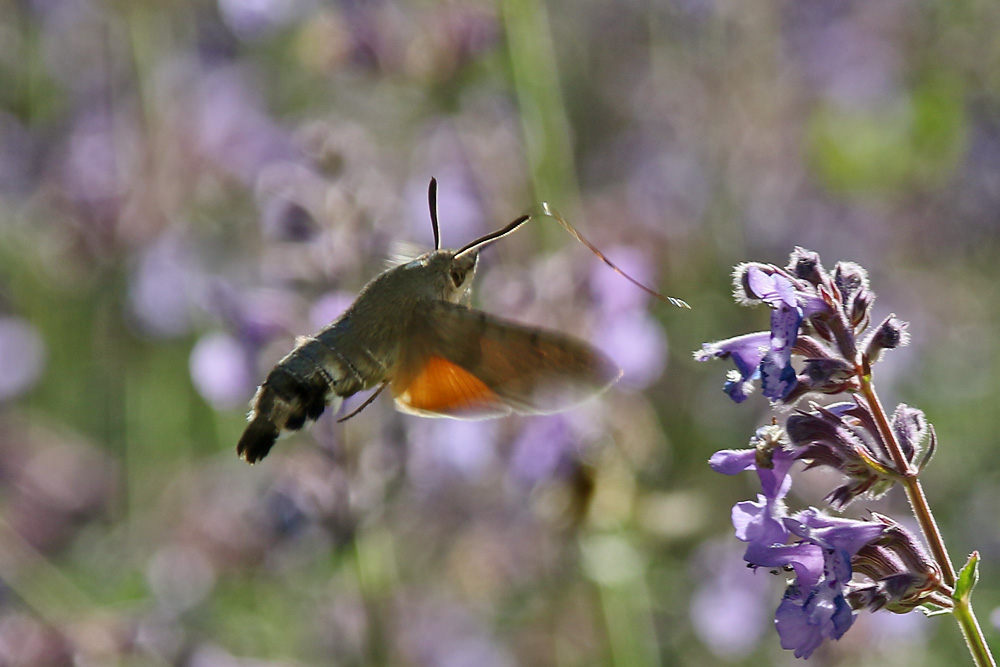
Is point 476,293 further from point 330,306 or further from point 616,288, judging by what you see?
point 330,306

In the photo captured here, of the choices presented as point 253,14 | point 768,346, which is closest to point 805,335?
point 768,346

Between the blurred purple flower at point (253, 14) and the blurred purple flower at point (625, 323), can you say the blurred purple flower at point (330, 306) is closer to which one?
the blurred purple flower at point (625, 323)

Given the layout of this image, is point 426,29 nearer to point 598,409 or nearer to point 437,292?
point 598,409

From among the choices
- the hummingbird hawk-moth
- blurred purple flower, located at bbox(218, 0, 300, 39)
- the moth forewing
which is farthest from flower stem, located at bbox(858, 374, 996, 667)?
blurred purple flower, located at bbox(218, 0, 300, 39)

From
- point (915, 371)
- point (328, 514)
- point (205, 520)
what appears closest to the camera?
point (328, 514)

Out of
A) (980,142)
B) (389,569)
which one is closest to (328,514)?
(389,569)

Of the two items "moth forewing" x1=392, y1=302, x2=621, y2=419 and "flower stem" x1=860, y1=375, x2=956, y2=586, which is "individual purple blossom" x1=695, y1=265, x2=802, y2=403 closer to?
"flower stem" x1=860, y1=375, x2=956, y2=586
